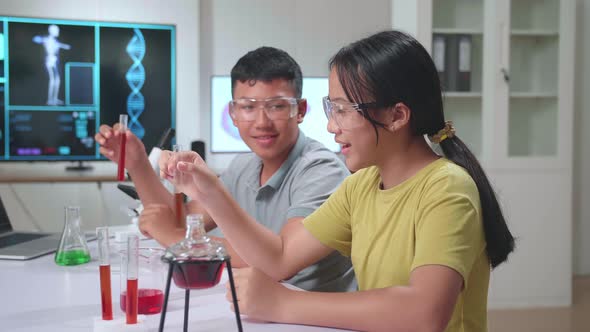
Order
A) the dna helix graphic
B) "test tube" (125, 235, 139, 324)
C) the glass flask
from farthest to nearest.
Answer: the dna helix graphic → "test tube" (125, 235, 139, 324) → the glass flask

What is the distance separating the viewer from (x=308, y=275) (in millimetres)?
1599

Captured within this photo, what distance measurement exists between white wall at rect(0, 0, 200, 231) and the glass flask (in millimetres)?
3393

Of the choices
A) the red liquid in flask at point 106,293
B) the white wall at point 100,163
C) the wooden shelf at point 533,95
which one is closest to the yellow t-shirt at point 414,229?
the red liquid in flask at point 106,293

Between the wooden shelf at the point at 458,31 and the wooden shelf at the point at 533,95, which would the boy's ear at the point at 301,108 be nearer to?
the wooden shelf at the point at 458,31

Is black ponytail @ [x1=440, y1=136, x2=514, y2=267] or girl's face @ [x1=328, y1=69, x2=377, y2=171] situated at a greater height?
girl's face @ [x1=328, y1=69, x2=377, y2=171]

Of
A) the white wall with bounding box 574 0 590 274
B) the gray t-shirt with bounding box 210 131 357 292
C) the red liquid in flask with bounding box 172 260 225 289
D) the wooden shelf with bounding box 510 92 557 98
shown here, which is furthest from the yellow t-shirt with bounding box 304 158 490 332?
the white wall with bounding box 574 0 590 274

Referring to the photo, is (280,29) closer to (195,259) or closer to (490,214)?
(490,214)

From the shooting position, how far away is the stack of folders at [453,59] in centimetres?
388

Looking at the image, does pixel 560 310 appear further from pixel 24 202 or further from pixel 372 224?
pixel 24 202

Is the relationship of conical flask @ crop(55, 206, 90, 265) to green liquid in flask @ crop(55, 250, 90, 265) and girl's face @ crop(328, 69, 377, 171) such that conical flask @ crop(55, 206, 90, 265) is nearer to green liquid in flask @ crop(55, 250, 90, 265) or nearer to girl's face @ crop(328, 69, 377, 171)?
green liquid in flask @ crop(55, 250, 90, 265)

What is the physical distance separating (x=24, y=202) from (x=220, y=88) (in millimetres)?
1509

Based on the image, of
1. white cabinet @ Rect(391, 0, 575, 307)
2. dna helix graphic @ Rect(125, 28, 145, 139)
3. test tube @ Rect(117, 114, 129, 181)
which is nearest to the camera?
test tube @ Rect(117, 114, 129, 181)

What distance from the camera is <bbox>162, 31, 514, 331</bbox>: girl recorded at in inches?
41.2

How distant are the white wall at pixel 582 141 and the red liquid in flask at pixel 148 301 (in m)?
4.18
